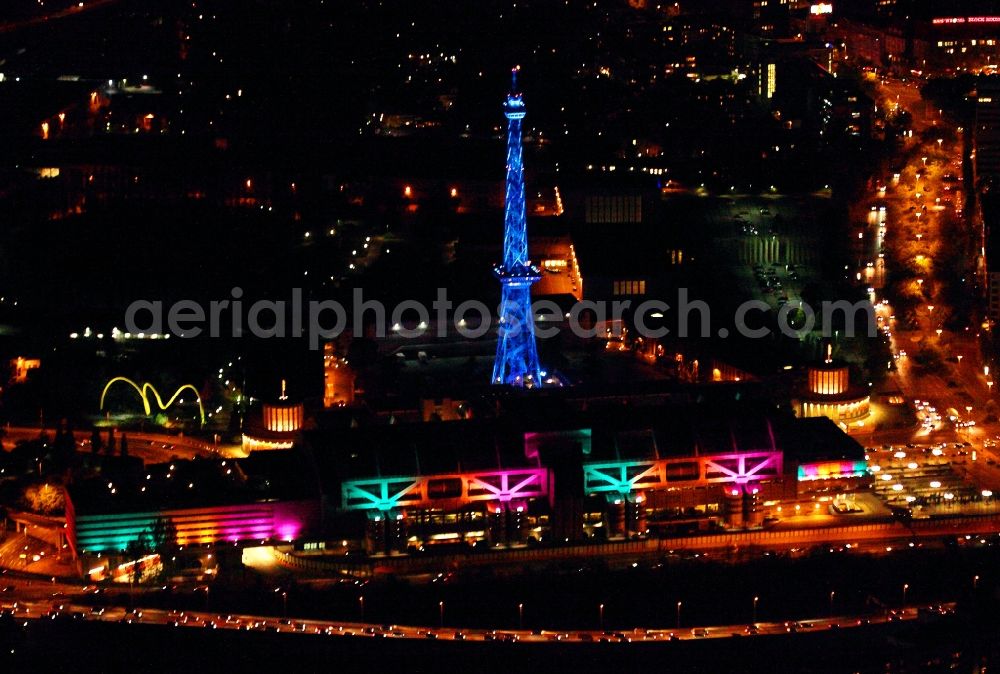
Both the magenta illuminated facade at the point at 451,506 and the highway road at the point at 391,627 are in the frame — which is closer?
the highway road at the point at 391,627

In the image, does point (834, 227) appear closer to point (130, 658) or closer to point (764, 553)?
point (764, 553)

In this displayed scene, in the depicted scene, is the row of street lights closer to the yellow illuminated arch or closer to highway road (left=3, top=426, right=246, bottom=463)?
highway road (left=3, top=426, right=246, bottom=463)

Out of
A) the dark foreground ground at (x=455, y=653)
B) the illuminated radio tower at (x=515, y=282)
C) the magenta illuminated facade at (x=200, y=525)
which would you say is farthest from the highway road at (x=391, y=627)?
the illuminated radio tower at (x=515, y=282)

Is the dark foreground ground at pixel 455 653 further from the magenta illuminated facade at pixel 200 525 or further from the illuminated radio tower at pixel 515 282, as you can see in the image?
the illuminated radio tower at pixel 515 282

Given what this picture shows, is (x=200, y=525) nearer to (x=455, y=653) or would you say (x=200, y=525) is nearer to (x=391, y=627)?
(x=391, y=627)

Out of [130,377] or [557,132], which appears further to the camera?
[557,132]

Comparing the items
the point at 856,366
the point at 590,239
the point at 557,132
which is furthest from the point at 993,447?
the point at 557,132

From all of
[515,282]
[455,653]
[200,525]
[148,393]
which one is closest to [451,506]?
[200,525]

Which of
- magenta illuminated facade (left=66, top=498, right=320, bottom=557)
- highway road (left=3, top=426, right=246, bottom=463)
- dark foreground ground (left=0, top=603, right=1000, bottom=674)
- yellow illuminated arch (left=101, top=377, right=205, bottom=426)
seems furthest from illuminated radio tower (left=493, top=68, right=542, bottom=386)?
dark foreground ground (left=0, top=603, right=1000, bottom=674)

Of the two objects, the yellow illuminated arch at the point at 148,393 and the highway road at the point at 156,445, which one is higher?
the yellow illuminated arch at the point at 148,393
